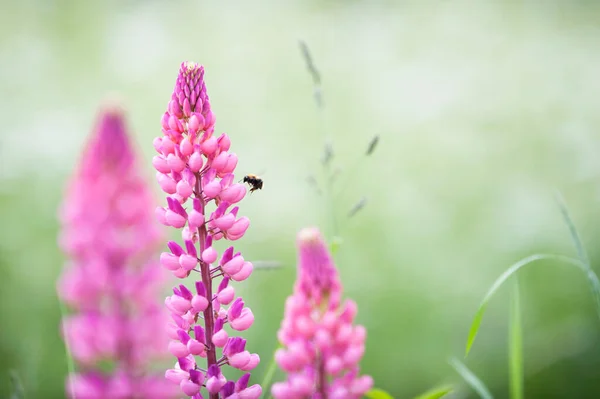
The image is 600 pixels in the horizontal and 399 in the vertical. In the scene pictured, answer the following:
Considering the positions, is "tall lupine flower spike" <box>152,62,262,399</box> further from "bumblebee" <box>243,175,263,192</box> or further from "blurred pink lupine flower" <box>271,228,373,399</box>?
"bumblebee" <box>243,175,263,192</box>

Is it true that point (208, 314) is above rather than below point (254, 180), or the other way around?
below

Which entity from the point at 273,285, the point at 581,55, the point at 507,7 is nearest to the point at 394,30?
the point at 507,7

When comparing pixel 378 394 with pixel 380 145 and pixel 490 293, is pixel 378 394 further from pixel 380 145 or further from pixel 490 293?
pixel 380 145

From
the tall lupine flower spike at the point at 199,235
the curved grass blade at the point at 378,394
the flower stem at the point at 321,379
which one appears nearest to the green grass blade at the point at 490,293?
the curved grass blade at the point at 378,394

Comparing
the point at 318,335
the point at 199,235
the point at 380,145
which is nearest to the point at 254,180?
the point at 199,235

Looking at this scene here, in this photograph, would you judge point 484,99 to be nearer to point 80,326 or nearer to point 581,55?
point 581,55

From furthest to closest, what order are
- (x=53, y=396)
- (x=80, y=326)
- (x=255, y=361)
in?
Result: (x=53, y=396), (x=255, y=361), (x=80, y=326)

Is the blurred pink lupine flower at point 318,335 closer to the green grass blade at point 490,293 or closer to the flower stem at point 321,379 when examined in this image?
the flower stem at point 321,379
